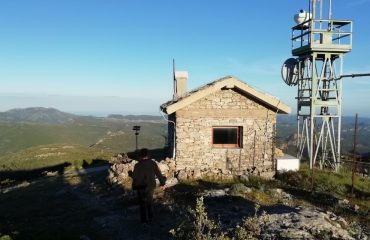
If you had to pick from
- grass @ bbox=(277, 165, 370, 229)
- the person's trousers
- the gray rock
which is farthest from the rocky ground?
grass @ bbox=(277, 165, 370, 229)

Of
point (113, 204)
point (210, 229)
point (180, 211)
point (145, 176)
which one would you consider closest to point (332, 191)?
point (180, 211)

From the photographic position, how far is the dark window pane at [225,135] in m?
19.4

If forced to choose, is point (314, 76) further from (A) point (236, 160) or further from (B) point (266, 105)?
(A) point (236, 160)

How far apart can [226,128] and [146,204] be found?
876cm

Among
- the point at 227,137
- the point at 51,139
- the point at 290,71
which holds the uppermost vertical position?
the point at 290,71

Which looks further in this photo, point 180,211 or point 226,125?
point 226,125

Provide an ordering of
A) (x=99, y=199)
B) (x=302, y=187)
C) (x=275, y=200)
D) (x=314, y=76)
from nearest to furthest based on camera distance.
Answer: (x=275, y=200)
(x=99, y=199)
(x=302, y=187)
(x=314, y=76)

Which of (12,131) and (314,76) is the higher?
(314,76)

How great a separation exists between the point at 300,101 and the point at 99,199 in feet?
46.7

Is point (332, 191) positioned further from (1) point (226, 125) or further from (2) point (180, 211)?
(2) point (180, 211)

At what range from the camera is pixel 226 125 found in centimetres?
1920

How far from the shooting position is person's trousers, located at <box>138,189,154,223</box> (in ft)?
37.1

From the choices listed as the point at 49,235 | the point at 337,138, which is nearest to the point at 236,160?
the point at 337,138

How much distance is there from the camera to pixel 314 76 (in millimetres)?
23656
